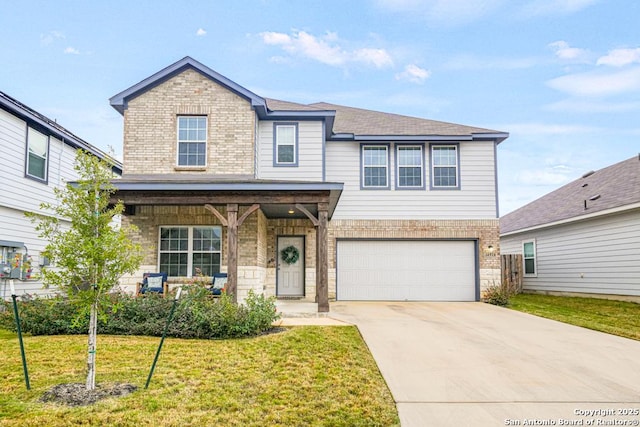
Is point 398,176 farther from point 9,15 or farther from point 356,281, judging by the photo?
point 9,15

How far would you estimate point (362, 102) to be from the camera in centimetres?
2017

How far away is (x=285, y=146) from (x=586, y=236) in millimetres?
10699

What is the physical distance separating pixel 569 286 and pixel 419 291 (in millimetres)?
6225

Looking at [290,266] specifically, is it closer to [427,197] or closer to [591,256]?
[427,197]

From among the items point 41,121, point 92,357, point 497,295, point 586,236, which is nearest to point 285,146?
point 41,121

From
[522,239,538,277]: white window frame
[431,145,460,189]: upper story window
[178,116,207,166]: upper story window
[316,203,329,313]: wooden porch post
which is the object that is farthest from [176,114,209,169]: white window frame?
[522,239,538,277]: white window frame

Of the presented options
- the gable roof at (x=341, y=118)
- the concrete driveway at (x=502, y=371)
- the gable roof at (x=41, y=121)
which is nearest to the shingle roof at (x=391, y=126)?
the gable roof at (x=341, y=118)

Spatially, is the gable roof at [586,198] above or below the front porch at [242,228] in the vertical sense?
above

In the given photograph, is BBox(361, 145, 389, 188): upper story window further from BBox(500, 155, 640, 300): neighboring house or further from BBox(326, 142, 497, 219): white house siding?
BBox(500, 155, 640, 300): neighboring house

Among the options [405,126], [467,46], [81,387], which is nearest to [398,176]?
[405,126]

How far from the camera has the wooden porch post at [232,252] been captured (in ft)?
33.7

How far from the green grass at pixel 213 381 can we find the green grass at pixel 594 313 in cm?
560

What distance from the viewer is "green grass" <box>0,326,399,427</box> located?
4480 mm

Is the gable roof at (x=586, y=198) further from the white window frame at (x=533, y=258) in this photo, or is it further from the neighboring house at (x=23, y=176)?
the neighboring house at (x=23, y=176)
